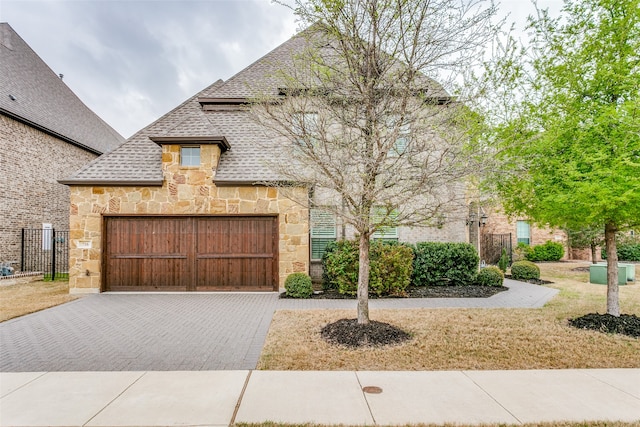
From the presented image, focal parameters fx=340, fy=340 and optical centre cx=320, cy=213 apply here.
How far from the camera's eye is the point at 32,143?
15.2 m

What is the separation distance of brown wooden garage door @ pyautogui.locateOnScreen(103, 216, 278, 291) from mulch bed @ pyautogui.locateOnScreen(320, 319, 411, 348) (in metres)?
4.62

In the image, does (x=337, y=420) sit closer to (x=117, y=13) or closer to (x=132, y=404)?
(x=132, y=404)

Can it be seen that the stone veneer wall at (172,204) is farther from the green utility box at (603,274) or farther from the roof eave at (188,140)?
the green utility box at (603,274)

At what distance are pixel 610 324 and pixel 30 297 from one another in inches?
563

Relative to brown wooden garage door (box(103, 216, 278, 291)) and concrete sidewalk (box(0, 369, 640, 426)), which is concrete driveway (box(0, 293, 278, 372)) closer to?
concrete sidewalk (box(0, 369, 640, 426))

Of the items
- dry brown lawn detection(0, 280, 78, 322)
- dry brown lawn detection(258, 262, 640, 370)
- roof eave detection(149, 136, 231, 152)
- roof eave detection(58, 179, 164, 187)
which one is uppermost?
roof eave detection(149, 136, 231, 152)

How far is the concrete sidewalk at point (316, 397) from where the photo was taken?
137 inches

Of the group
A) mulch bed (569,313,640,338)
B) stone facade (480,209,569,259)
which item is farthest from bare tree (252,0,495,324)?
stone facade (480,209,569,259)

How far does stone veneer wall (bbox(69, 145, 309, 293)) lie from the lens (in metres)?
10.3

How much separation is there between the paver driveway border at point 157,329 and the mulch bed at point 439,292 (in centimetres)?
34

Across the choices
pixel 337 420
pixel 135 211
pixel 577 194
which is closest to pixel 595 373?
pixel 577 194

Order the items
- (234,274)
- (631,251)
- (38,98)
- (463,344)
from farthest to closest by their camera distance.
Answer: (631,251) < (38,98) < (234,274) < (463,344)

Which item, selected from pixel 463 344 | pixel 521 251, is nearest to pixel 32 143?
pixel 463 344

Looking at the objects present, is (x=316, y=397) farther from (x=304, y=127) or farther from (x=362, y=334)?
(x=304, y=127)
